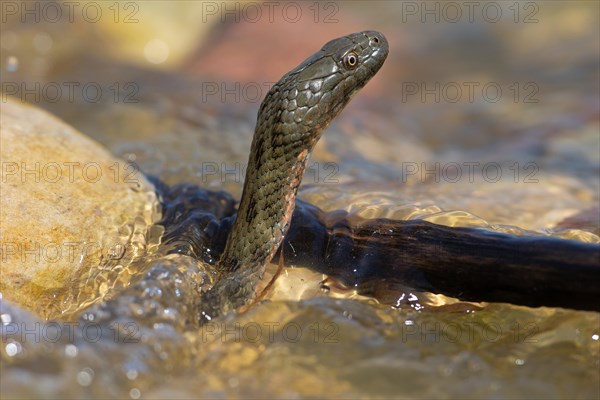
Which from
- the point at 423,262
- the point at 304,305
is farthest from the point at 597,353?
the point at 304,305

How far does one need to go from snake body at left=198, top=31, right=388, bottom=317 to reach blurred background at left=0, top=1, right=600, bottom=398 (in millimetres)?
311

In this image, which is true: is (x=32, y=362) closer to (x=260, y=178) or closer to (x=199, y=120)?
(x=260, y=178)

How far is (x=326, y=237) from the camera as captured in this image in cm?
304

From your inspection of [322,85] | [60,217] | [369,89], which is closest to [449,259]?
[322,85]

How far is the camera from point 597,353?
2.44m

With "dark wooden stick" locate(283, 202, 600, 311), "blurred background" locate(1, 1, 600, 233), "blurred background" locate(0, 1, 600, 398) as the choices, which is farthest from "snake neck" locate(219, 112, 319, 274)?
"blurred background" locate(1, 1, 600, 233)

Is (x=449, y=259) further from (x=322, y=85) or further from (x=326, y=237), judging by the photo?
(x=322, y=85)

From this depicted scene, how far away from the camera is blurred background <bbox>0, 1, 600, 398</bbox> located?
2.36m

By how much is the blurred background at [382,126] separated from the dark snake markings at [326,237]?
0.16 metres

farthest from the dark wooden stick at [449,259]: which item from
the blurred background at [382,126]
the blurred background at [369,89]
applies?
the blurred background at [369,89]

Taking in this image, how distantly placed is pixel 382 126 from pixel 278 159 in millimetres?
2948

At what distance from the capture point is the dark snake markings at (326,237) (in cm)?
245

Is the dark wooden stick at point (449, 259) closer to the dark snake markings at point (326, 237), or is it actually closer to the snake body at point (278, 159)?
the dark snake markings at point (326, 237)

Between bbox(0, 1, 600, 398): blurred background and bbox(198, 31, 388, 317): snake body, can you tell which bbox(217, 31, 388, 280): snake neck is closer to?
bbox(198, 31, 388, 317): snake body
